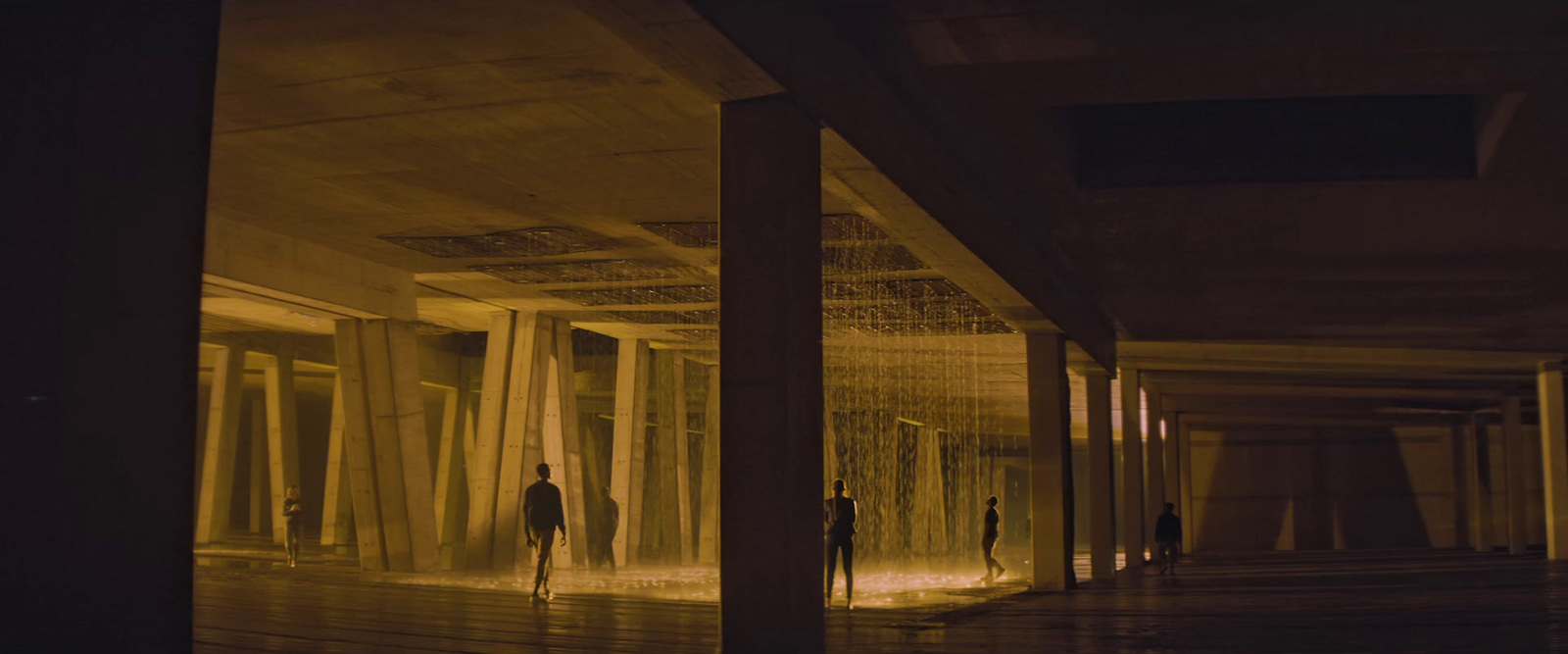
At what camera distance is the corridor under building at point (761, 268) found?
12.5 feet

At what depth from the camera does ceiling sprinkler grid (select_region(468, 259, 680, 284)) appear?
57.9ft

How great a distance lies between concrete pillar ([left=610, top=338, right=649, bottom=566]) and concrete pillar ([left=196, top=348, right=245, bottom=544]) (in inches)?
314

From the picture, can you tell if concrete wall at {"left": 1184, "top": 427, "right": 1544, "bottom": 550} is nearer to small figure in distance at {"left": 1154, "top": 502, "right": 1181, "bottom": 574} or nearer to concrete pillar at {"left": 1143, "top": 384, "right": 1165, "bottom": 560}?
concrete pillar at {"left": 1143, "top": 384, "right": 1165, "bottom": 560}

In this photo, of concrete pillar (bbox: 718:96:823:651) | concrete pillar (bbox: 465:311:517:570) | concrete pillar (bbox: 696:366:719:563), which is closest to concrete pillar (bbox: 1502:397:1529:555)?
concrete pillar (bbox: 696:366:719:563)

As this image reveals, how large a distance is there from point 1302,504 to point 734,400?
3570 centimetres

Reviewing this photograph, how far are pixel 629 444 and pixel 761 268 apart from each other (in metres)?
17.9

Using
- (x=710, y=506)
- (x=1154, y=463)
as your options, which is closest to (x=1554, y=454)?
(x=1154, y=463)

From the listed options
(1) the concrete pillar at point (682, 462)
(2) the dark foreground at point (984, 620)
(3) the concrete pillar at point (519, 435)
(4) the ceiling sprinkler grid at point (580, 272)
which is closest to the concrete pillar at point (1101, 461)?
(2) the dark foreground at point (984, 620)

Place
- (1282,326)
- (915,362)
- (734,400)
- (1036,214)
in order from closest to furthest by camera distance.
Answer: (734,400) < (1036,214) < (1282,326) < (915,362)

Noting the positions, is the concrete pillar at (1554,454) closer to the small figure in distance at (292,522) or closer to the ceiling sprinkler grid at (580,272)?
the ceiling sprinkler grid at (580,272)

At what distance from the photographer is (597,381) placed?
3148 centimetres

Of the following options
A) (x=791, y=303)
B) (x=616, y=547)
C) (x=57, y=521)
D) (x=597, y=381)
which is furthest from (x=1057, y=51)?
(x=597, y=381)

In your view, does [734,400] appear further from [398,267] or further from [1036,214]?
[398,267]

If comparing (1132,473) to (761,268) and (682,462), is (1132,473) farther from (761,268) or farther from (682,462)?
(761,268)
